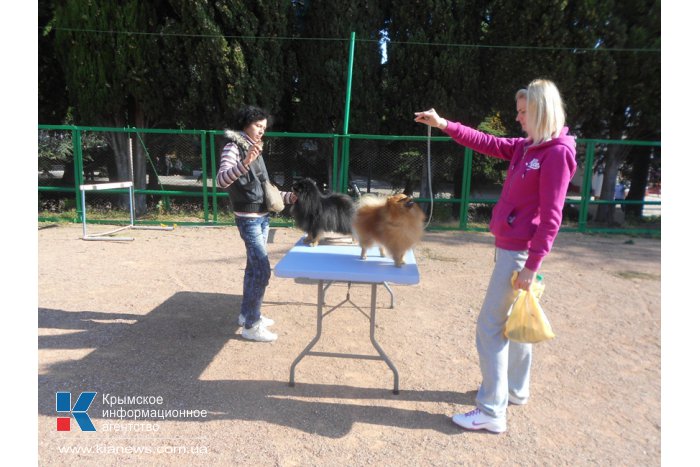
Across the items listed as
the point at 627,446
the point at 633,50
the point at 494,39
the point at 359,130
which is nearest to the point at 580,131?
the point at 633,50

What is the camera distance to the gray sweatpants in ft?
9.04

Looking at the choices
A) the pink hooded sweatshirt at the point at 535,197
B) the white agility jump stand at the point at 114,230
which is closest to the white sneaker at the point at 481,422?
the pink hooded sweatshirt at the point at 535,197

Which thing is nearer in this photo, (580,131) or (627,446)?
(627,446)

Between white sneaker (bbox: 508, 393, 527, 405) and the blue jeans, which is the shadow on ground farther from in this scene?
the blue jeans

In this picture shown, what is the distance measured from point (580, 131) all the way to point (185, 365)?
1167 centimetres

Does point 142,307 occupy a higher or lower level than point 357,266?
lower

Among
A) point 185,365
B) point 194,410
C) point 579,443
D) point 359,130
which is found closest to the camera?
point 579,443

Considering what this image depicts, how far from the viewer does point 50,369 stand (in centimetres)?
356

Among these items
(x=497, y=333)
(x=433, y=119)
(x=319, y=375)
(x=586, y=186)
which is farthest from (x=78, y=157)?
(x=586, y=186)

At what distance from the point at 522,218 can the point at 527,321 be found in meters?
0.61

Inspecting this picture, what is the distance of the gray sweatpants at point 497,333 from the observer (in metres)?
2.75

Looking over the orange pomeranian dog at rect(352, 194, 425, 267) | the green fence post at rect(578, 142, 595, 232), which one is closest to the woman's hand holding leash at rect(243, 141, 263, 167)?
the orange pomeranian dog at rect(352, 194, 425, 267)

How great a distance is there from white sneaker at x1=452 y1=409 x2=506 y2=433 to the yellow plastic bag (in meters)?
0.64

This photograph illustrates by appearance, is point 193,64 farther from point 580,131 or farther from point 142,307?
point 580,131
